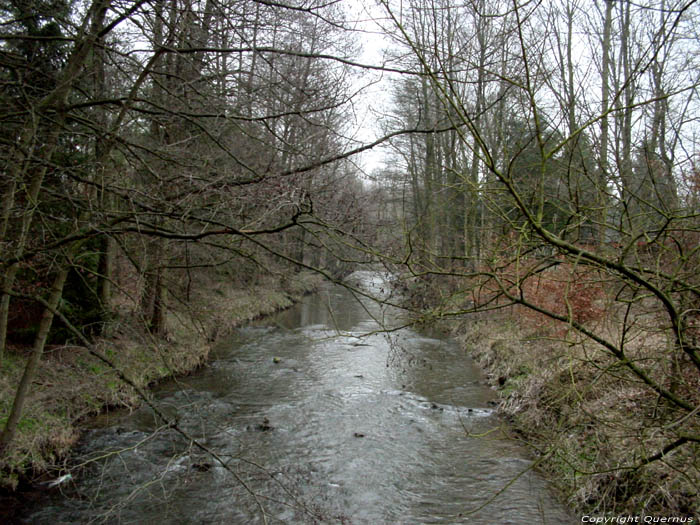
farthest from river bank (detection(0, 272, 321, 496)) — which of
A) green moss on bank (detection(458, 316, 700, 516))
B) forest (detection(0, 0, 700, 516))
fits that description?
green moss on bank (detection(458, 316, 700, 516))

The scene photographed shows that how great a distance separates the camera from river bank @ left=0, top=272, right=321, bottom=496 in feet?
17.9

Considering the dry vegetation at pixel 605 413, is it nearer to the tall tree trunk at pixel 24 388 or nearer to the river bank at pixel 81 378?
the river bank at pixel 81 378

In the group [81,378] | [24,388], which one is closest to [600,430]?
[24,388]

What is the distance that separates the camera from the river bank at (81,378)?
5.45 meters

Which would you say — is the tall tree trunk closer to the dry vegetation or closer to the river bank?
the river bank

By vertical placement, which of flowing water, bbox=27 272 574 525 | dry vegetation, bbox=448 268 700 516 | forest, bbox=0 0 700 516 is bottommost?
flowing water, bbox=27 272 574 525

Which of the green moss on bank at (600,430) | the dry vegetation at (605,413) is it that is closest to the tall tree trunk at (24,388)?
the dry vegetation at (605,413)

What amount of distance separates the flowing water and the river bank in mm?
347

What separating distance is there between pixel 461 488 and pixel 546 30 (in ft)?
16.7

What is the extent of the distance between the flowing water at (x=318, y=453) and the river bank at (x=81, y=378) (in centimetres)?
35

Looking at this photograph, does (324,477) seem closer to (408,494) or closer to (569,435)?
(408,494)

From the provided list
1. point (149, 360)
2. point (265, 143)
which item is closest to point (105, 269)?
point (149, 360)

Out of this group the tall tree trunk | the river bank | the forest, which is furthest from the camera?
the river bank

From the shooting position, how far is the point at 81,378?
25.1 feet
